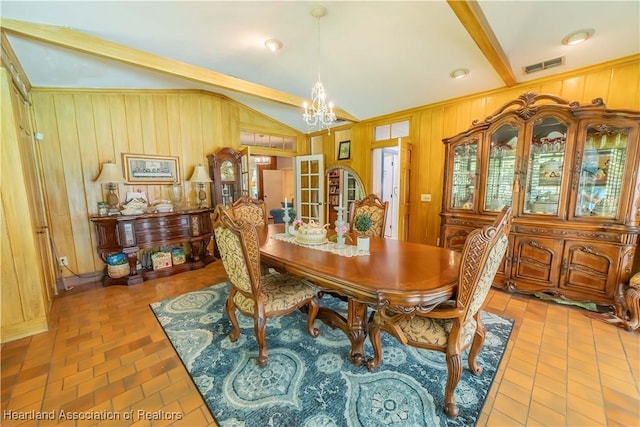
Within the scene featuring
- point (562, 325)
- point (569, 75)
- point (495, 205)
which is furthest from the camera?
point (495, 205)

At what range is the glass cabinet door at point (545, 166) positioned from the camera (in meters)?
2.54

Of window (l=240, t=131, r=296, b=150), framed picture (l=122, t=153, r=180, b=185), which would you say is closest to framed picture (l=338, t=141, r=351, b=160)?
window (l=240, t=131, r=296, b=150)

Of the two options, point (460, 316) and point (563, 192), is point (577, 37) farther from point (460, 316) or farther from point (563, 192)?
point (460, 316)

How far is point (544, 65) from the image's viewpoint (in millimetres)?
2582

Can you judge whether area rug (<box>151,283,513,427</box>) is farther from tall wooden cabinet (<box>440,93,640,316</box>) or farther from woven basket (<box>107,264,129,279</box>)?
woven basket (<box>107,264,129,279</box>)

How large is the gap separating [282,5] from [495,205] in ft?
9.69

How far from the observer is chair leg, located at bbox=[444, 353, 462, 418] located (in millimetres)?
1322

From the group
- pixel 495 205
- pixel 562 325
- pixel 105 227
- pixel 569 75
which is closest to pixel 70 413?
pixel 105 227

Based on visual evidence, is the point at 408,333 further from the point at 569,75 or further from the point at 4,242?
the point at 569,75

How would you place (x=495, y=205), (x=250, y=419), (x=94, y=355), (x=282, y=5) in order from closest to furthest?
(x=250, y=419) < (x=94, y=355) < (x=282, y=5) < (x=495, y=205)

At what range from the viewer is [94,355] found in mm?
1865

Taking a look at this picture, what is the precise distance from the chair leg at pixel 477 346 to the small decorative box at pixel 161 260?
3.70 metres

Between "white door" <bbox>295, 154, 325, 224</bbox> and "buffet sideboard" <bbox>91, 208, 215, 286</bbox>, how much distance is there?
2122 mm

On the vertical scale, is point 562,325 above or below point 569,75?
below
